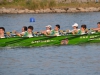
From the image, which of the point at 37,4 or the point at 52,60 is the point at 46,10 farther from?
the point at 52,60

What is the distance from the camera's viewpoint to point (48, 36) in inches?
1284

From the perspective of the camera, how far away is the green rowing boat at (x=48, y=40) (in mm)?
31984

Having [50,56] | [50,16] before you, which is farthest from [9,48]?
[50,16]

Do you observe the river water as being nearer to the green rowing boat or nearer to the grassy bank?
the green rowing boat

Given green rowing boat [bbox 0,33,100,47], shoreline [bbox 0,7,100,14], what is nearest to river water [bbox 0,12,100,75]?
green rowing boat [bbox 0,33,100,47]

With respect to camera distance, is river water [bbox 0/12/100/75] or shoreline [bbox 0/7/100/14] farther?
shoreline [bbox 0/7/100/14]

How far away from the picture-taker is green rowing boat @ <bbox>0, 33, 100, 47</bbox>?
105ft

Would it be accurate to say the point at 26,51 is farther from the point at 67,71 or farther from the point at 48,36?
the point at 67,71

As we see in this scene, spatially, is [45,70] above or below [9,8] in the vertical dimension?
below

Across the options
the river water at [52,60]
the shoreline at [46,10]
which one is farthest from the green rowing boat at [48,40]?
the shoreline at [46,10]

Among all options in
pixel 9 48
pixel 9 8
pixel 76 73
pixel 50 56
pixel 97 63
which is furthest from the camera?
pixel 9 8

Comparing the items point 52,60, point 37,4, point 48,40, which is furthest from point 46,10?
point 52,60

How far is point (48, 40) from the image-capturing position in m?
32.7

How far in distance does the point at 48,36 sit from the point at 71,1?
42.2 metres
